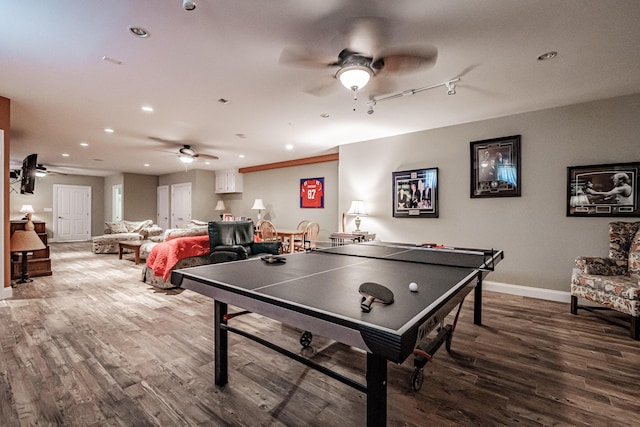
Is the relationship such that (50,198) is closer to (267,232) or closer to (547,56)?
(267,232)

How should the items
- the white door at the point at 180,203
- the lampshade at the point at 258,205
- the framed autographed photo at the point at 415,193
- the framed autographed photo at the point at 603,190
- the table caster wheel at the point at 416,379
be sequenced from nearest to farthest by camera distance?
the table caster wheel at the point at 416,379, the framed autographed photo at the point at 603,190, the framed autographed photo at the point at 415,193, the lampshade at the point at 258,205, the white door at the point at 180,203

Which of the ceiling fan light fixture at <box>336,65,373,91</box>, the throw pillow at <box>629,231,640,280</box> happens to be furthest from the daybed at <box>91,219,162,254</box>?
the throw pillow at <box>629,231,640,280</box>

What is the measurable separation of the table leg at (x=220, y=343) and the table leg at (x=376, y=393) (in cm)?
110

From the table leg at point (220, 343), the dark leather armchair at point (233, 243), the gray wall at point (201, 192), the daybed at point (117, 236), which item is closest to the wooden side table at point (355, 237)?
the dark leather armchair at point (233, 243)

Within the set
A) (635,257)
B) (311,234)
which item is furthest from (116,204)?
(635,257)

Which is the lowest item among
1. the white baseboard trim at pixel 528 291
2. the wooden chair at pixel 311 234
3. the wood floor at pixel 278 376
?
the wood floor at pixel 278 376

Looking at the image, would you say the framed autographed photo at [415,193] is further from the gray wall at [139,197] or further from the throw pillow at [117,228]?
the gray wall at [139,197]

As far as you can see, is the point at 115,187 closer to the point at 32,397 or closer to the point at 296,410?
the point at 32,397

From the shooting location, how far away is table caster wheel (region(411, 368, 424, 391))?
1853mm

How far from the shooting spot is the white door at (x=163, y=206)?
10.8 m

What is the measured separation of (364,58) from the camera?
8.22 ft

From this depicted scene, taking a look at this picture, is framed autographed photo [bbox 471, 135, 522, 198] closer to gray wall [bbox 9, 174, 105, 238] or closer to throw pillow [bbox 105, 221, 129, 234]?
throw pillow [bbox 105, 221, 129, 234]

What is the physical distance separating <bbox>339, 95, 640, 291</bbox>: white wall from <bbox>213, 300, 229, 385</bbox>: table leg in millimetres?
3856

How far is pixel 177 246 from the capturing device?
14.3 feet
